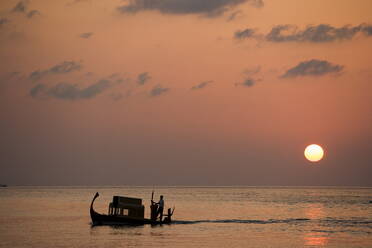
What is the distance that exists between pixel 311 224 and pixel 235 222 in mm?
7521

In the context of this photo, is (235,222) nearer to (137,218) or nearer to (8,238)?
(137,218)

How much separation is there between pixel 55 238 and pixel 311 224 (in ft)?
85.1

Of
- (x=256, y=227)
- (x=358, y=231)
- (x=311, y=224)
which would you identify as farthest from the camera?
(x=311, y=224)

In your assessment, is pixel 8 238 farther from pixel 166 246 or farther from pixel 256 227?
pixel 256 227

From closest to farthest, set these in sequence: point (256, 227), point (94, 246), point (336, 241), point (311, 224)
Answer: point (94, 246), point (336, 241), point (256, 227), point (311, 224)

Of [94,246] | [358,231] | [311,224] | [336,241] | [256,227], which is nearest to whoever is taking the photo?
[94,246]

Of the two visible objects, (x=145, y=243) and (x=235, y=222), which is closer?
(x=145, y=243)

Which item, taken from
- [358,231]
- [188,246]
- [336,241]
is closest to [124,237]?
[188,246]

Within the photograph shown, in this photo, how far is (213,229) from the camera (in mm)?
46688

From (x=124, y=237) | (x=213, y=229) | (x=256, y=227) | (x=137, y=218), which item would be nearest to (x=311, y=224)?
(x=256, y=227)

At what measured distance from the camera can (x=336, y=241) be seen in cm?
3906

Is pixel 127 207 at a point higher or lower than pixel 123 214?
higher

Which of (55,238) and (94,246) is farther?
(55,238)

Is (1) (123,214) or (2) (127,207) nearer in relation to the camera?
(1) (123,214)
